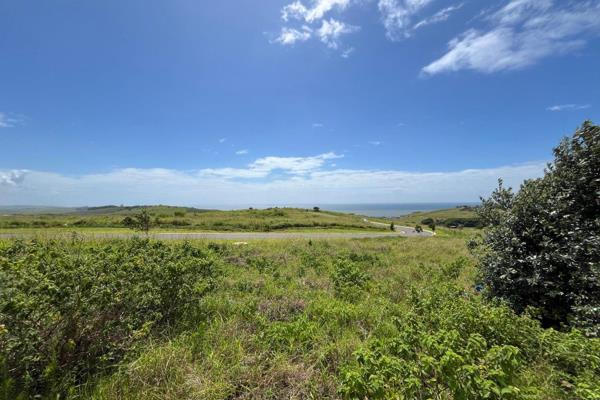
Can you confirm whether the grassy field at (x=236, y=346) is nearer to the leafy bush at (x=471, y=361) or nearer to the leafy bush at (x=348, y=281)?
Result: the leafy bush at (x=471, y=361)

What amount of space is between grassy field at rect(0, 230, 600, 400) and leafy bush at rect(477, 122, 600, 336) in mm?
1398

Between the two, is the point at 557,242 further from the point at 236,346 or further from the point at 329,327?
the point at 236,346

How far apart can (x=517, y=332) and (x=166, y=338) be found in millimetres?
5421

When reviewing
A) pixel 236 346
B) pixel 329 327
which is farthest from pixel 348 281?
pixel 236 346

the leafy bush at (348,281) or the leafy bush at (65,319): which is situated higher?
the leafy bush at (65,319)

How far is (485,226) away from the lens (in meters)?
6.73

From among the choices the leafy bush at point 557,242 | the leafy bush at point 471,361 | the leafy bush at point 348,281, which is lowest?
the leafy bush at point 348,281

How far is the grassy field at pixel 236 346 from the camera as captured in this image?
104 inches

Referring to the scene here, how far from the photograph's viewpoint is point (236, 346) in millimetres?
3959

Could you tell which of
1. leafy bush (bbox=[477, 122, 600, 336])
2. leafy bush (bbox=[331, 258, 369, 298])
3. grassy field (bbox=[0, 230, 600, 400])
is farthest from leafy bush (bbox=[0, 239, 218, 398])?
leafy bush (bbox=[477, 122, 600, 336])

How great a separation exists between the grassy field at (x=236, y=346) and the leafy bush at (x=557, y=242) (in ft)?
4.59

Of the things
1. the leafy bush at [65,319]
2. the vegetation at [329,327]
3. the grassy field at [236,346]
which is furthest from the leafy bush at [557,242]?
the leafy bush at [65,319]

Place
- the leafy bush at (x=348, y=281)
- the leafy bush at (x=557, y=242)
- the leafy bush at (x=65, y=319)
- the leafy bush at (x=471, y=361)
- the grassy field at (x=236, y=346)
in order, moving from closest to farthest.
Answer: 1. the leafy bush at (x=471, y=361)
2. the grassy field at (x=236, y=346)
3. the leafy bush at (x=65, y=319)
4. the leafy bush at (x=557, y=242)
5. the leafy bush at (x=348, y=281)

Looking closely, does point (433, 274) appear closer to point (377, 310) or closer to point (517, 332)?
point (377, 310)
